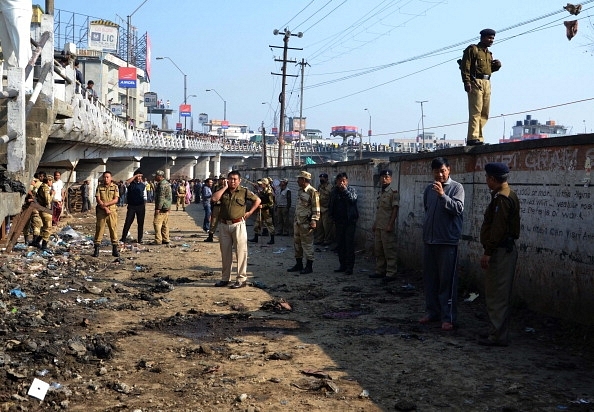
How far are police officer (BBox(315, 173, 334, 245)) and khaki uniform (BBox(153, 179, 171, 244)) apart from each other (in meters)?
3.64

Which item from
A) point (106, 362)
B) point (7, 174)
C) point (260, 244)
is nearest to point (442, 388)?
point (106, 362)

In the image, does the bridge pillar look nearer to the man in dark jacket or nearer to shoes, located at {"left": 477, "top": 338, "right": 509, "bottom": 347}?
the man in dark jacket

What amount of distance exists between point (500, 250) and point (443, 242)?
900 millimetres

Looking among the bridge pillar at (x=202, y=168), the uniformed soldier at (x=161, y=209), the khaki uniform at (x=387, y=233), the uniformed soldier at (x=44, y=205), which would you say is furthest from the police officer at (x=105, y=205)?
the bridge pillar at (x=202, y=168)

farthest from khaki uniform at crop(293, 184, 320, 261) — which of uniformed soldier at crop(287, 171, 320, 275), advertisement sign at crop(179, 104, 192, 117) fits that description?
advertisement sign at crop(179, 104, 192, 117)

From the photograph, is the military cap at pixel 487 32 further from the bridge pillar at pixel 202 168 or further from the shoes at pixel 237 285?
the bridge pillar at pixel 202 168

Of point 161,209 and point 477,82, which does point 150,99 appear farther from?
point 477,82

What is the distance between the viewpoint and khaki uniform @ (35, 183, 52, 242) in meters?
13.9

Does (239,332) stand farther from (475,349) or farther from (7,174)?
(7,174)

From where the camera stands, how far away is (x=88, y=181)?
32750 mm

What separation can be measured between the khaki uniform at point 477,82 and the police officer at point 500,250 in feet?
10.8

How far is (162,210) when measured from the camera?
54.4 ft

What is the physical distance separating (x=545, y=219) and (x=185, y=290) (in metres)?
5.04

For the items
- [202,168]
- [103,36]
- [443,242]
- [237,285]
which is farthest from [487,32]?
[202,168]
